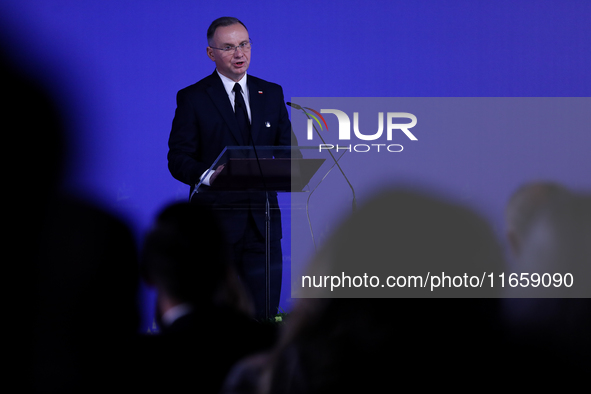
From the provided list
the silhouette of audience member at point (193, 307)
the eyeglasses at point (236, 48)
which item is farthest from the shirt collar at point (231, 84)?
the silhouette of audience member at point (193, 307)

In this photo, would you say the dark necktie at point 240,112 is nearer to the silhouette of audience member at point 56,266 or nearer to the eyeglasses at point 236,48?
the eyeglasses at point 236,48

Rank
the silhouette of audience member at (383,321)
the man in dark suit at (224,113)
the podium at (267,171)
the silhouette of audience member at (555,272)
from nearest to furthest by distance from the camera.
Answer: the silhouette of audience member at (383,321)
the silhouette of audience member at (555,272)
the podium at (267,171)
the man in dark suit at (224,113)

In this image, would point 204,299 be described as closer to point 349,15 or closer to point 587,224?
point 587,224

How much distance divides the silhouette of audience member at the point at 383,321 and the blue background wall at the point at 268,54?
2.68 metres

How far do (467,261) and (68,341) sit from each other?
1.33 m

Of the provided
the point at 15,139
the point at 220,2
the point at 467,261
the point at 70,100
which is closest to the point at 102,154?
the point at 70,100

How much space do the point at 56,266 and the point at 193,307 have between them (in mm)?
1192

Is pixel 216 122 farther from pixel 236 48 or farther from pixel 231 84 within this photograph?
pixel 236 48

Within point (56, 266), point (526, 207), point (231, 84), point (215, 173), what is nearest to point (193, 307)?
point (526, 207)

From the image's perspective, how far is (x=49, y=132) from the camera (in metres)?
2.97

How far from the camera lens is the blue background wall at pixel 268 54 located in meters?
3.38

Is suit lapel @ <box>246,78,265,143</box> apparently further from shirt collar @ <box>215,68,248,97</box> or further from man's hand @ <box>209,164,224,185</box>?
man's hand @ <box>209,164,224,185</box>

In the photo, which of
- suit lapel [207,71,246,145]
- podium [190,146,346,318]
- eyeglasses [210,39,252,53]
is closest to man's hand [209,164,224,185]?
podium [190,146,346,318]

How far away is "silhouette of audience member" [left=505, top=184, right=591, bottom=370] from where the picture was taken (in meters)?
0.91
